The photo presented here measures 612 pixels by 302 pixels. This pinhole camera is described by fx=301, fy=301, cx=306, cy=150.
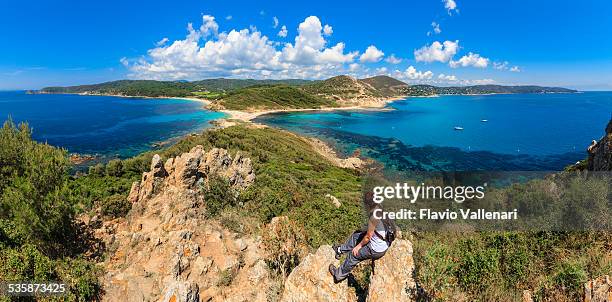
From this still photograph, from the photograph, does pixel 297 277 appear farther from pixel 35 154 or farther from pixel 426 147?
pixel 426 147

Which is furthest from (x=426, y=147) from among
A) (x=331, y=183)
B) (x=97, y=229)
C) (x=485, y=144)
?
(x=97, y=229)

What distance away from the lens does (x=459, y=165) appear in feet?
160

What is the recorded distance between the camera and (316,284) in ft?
18.5

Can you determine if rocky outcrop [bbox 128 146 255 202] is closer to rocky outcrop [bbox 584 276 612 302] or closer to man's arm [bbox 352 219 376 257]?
man's arm [bbox 352 219 376 257]

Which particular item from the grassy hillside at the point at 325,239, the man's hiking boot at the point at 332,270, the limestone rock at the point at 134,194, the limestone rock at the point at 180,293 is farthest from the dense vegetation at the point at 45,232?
the man's hiking boot at the point at 332,270

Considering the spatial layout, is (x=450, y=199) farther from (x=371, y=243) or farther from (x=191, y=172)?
(x=191, y=172)

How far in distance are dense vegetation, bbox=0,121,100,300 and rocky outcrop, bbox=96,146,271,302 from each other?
683 millimetres

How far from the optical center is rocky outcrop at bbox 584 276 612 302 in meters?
4.32

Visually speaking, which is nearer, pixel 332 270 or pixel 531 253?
pixel 332 270

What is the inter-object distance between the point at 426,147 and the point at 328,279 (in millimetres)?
62722

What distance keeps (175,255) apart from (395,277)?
633 cm

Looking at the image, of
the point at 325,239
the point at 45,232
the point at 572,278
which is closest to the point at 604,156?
the point at 572,278

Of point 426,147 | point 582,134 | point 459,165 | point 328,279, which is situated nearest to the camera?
point 328,279

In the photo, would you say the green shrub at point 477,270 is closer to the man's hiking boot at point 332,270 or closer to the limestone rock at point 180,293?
the man's hiking boot at point 332,270
